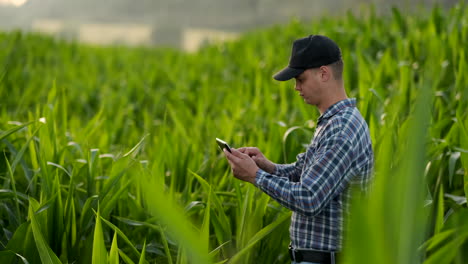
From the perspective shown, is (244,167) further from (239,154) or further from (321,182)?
(321,182)

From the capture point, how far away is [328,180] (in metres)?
1.40

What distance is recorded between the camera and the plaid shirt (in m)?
1.41

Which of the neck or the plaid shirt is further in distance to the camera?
the neck

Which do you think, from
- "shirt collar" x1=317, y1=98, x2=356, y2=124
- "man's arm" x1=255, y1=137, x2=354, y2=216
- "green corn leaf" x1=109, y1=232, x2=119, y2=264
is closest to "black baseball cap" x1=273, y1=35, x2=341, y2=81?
"shirt collar" x1=317, y1=98, x2=356, y2=124

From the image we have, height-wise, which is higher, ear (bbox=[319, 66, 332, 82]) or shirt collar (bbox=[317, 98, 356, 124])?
ear (bbox=[319, 66, 332, 82])

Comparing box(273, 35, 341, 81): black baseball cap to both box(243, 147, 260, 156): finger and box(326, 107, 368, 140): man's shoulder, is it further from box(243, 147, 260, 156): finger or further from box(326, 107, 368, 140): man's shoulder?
box(243, 147, 260, 156): finger

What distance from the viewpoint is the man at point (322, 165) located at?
1.41m

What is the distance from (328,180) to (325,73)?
1.00 ft

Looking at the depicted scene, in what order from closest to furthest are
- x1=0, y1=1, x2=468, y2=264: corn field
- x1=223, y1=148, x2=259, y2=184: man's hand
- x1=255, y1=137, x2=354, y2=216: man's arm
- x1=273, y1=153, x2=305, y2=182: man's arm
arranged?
1. x1=0, y1=1, x2=468, y2=264: corn field
2. x1=255, y1=137, x2=354, y2=216: man's arm
3. x1=223, y1=148, x2=259, y2=184: man's hand
4. x1=273, y1=153, x2=305, y2=182: man's arm

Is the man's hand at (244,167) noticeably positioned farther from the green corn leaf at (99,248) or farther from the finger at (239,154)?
the green corn leaf at (99,248)

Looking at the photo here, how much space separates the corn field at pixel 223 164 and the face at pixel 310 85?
248 mm

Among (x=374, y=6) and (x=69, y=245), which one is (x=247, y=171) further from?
(x=374, y=6)

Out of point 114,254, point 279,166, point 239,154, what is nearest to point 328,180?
point 239,154

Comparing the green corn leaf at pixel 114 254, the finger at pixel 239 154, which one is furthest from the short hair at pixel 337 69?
the green corn leaf at pixel 114 254
